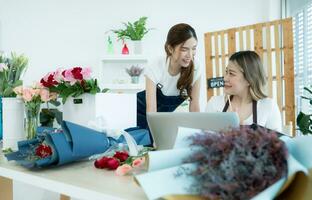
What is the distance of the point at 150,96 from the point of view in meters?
2.13

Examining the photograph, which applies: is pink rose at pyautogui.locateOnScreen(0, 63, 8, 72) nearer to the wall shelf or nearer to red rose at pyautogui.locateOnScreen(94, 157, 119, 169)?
red rose at pyautogui.locateOnScreen(94, 157, 119, 169)

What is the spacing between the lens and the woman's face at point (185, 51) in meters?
2.02

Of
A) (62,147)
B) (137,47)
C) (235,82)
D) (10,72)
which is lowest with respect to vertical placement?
(62,147)

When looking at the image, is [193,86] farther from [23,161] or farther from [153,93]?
[23,161]

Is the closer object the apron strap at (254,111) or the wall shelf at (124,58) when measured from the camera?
the apron strap at (254,111)

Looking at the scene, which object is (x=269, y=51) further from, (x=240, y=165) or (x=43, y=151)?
(x=240, y=165)

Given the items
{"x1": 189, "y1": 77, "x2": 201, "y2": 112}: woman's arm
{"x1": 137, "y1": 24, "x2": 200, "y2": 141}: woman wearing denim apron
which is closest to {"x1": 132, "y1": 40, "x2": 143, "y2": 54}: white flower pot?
{"x1": 137, "y1": 24, "x2": 200, "y2": 141}: woman wearing denim apron

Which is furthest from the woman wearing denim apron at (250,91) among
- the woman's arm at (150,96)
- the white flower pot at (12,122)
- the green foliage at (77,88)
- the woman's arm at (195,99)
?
the white flower pot at (12,122)

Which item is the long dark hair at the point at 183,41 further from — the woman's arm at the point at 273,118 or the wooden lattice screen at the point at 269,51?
the wooden lattice screen at the point at 269,51

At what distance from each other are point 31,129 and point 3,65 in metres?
0.37

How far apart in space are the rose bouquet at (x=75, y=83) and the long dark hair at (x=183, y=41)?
83cm

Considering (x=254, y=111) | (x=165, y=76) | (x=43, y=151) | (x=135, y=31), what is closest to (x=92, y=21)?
(x=135, y=31)

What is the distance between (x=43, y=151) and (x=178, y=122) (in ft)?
1.26

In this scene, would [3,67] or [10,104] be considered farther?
[3,67]
